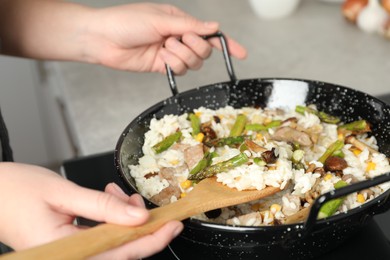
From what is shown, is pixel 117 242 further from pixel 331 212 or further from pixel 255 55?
pixel 255 55

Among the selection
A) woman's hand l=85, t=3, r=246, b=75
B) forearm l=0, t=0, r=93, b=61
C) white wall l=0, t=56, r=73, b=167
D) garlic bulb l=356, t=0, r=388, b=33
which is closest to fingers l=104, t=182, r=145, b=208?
woman's hand l=85, t=3, r=246, b=75

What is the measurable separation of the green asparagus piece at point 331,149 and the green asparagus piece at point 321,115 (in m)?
0.09

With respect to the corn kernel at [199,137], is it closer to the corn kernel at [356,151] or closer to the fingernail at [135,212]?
the corn kernel at [356,151]

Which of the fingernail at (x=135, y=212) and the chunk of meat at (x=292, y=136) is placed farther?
the chunk of meat at (x=292, y=136)

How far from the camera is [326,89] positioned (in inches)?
49.8

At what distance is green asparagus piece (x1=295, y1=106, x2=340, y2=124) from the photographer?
1.24 meters

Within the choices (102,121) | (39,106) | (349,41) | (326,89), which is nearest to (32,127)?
(39,106)

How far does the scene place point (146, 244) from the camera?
78cm

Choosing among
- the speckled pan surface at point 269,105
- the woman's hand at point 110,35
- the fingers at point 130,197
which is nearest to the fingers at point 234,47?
the woman's hand at point 110,35

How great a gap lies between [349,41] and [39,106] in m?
1.51

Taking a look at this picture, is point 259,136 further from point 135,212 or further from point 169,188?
point 135,212

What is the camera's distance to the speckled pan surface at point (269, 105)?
0.82m

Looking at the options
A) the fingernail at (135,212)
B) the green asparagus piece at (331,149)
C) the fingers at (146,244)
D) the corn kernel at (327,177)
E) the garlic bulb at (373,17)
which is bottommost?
the corn kernel at (327,177)

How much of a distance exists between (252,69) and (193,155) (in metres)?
0.88
